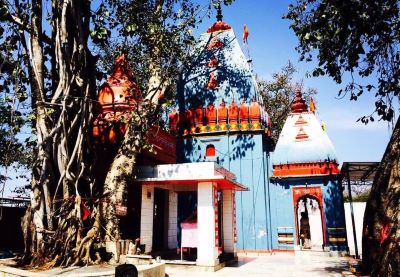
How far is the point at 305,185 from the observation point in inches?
657

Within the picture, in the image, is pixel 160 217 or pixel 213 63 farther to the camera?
pixel 213 63

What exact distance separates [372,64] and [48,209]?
10353 millimetres

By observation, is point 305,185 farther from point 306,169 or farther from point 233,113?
point 233,113

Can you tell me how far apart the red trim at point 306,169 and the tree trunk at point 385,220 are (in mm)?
8481

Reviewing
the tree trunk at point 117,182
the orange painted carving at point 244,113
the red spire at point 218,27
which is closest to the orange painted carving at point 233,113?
the orange painted carving at point 244,113

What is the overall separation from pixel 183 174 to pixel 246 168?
633 cm

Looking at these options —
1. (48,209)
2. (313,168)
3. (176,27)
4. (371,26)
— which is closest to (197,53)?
(176,27)

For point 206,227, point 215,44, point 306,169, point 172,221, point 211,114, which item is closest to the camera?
point 206,227

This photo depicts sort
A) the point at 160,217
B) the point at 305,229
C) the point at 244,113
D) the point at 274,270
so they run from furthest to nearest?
the point at 305,229 < the point at 244,113 < the point at 160,217 < the point at 274,270

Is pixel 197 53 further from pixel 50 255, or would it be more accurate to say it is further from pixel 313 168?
pixel 50 255

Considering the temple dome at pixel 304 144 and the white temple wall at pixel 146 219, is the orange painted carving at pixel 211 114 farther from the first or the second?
the white temple wall at pixel 146 219

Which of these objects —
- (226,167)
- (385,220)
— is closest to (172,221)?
(226,167)

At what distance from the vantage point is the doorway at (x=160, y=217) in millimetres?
15047

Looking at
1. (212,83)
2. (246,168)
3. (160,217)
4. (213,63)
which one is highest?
(213,63)
